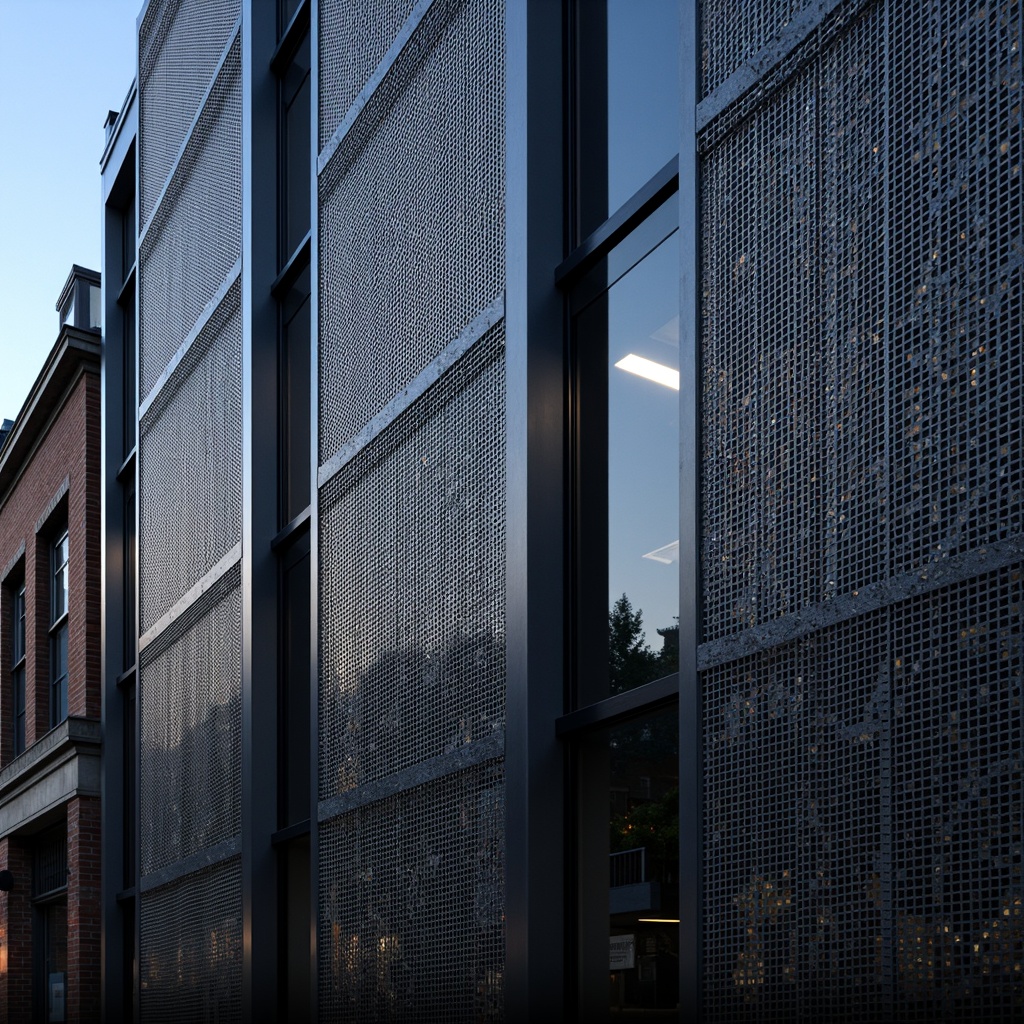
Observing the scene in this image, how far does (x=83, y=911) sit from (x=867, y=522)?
13739 millimetres

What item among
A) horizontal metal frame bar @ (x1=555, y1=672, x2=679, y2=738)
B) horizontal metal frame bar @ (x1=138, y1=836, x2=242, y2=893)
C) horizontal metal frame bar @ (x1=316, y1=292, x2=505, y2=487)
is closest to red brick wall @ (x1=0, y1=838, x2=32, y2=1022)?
horizontal metal frame bar @ (x1=138, y1=836, x2=242, y2=893)

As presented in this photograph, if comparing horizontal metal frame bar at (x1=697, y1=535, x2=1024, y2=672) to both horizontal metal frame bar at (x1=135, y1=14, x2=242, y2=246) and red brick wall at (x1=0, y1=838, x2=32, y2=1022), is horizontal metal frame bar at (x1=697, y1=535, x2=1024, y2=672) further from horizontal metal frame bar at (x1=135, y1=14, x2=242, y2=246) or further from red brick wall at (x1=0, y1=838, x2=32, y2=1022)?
red brick wall at (x1=0, y1=838, x2=32, y2=1022)

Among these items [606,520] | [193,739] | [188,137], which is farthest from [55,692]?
[606,520]

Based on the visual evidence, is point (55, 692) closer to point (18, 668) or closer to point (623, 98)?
point (18, 668)

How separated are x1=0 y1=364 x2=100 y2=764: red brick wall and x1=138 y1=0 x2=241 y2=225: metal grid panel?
301cm

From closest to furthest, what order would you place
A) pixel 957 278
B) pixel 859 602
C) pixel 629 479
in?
pixel 957 278 → pixel 859 602 → pixel 629 479

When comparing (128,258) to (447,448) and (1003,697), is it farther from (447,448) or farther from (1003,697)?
(1003,697)

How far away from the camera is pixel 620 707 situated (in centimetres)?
688

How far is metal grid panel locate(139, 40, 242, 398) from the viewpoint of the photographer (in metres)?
13.5

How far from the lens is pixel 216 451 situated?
13359 mm

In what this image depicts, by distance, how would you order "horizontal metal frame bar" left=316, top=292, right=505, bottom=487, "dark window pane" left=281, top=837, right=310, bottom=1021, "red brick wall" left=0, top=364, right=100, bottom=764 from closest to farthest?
"horizontal metal frame bar" left=316, top=292, right=505, bottom=487, "dark window pane" left=281, top=837, right=310, bottom=1021, "red brick wall" left=0, top=364, right=100, bottom=764

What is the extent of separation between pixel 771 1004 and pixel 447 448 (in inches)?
163

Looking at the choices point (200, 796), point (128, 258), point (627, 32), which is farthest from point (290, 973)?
point (128, 258)

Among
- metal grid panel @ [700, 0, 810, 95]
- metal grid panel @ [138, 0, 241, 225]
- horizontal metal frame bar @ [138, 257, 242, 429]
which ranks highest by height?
metal grid panel @ [138, 0, 241, 225]
